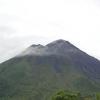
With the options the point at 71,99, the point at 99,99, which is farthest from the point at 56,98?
the point at 99,99

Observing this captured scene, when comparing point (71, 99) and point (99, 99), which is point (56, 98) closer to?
point (71, 99)

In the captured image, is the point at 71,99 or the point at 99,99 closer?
the point at 71,99

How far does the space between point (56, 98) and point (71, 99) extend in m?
6.16

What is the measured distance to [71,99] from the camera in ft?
455

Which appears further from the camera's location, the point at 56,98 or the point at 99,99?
the point at 99,99

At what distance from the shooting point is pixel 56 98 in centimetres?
13750

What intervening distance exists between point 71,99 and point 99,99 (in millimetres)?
15689

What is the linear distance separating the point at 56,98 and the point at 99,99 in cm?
2144
